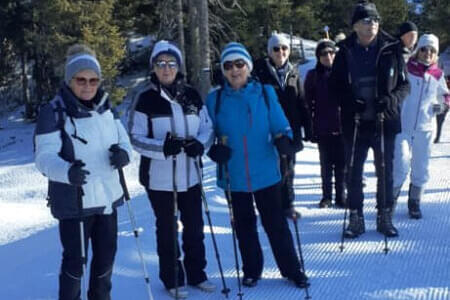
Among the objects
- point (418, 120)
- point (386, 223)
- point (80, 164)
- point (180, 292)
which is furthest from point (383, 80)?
point (80, 164)

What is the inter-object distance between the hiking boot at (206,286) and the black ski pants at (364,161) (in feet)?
6.27

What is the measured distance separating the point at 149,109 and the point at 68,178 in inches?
39.3

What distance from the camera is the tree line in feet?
56.8

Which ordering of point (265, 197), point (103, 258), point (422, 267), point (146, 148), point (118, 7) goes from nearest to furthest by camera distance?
point (103, 258), point (146, 148), point (265, 197), point (422, 267), point (118, 7)

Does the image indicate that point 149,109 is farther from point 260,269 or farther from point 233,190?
point 260,269

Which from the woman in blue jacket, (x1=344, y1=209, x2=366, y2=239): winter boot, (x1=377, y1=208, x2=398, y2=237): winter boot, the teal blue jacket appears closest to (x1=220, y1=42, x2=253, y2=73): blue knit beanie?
the woman in blue jacket

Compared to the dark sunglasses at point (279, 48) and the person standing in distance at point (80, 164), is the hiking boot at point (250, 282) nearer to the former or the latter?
the person standing in distance at point (80, 164)

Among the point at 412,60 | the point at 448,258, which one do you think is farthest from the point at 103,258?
the point at 412,60

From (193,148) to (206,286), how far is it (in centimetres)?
121

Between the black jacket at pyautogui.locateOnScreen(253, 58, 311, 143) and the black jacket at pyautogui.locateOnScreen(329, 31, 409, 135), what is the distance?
0.73 meters

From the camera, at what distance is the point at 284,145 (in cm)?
430

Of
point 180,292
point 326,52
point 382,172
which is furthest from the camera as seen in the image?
point 326,52

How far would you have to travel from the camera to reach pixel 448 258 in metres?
5.03

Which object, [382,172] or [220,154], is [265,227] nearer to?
[220,154]
